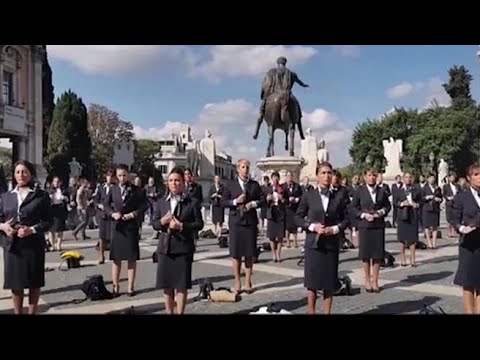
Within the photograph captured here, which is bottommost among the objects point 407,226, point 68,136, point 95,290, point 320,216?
point 95,290

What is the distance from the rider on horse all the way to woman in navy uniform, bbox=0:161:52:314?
1180cm

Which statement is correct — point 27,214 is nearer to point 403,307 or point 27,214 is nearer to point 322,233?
point 322,233

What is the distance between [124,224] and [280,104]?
Result: 384 inches

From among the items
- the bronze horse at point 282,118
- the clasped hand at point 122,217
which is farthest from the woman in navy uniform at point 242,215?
the bronze horse at point 282,118

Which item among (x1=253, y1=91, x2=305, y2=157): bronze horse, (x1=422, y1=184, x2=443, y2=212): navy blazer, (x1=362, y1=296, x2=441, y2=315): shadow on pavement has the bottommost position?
(x1=362, y1=296, x2=441, y2=315): shadow on pavement

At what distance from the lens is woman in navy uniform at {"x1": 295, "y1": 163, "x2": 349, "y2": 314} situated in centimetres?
695

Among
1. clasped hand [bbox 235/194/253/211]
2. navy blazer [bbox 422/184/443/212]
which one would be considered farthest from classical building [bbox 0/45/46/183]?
clasped hand [bbox 235/194/253/211]

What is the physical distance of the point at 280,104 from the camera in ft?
58.7

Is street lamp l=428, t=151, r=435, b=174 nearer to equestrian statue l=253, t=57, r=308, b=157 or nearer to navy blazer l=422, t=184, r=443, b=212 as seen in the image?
equestrian statue l=253, t=57, r=308, b=157

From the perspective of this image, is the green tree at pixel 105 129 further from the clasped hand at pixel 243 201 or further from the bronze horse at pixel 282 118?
the clasped hand at pixel 243 201

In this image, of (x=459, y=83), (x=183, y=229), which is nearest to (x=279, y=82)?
(x=183, y=229)

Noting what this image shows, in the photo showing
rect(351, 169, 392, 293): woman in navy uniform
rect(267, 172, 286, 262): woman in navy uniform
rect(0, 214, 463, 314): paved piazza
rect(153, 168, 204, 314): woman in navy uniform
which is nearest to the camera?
rect(153, 168, 204, 314): woman in navy uniform

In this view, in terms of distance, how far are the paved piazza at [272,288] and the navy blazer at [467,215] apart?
139cm
